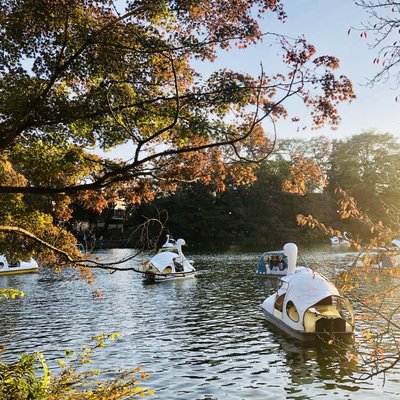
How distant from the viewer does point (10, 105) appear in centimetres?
840

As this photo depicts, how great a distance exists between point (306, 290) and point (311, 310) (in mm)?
806

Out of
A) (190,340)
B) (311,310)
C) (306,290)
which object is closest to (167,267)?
(190,340)

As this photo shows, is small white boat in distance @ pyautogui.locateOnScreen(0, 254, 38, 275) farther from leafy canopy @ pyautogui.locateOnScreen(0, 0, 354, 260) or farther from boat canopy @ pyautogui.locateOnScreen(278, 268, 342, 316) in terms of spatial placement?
leafy canopy @ pyautogui.locateOnScreen(0, 0, 354, 260)

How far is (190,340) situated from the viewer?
16.9m

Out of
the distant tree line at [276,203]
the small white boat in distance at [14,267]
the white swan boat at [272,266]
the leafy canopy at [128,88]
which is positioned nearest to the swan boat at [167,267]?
the white swan boat at [272,266]

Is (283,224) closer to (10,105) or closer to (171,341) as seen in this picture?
(171,341)

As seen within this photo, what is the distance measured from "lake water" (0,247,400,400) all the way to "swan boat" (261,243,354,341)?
52cm

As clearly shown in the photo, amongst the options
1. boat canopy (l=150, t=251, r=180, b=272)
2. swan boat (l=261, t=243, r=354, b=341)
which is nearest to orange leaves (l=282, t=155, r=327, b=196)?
swan boat (l=261, t=243, r=354, b=341)

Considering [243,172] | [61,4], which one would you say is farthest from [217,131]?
[61,4]

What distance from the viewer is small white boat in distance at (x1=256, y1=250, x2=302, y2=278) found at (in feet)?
115

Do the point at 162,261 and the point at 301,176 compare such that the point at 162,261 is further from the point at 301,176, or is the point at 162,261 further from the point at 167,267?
the point at 301,176

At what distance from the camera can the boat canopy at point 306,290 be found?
53.2ft

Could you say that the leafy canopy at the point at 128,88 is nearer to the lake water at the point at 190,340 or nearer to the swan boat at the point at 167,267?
the lake water at the point at 190,340

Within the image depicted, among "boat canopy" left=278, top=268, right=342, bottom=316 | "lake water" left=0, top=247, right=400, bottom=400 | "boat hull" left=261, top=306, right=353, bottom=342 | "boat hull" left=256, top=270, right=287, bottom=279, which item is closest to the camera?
"lake water" left=0, top=247, right=400, bottom=400
